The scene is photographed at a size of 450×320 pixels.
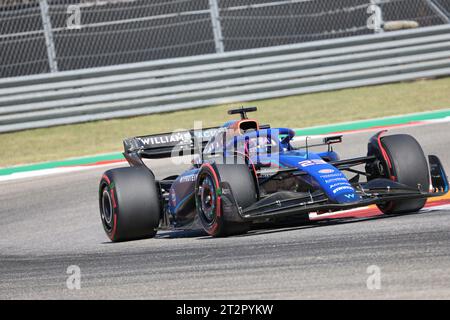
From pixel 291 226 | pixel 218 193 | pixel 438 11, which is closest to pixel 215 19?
pixel 438 11

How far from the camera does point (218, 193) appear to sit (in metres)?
8.36

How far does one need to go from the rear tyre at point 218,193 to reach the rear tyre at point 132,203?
0.82m

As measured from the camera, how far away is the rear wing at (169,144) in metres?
10.6

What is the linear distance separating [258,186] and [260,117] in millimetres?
8966

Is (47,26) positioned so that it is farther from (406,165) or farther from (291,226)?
(406,165)

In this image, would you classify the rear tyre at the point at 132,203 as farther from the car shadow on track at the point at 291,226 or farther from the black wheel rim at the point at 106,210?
the car shadow on track at the point at 291,226

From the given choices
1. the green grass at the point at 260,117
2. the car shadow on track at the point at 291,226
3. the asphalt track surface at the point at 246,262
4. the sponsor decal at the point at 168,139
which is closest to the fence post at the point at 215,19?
the green grass at the point at 260,117

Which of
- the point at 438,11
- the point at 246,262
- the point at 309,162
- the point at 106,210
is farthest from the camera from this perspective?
the point at 438,11

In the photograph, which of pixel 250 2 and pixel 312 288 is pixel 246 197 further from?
pixel 250 2

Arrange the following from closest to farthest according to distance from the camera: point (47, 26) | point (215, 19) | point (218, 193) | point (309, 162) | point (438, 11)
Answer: point (218, 193), point (309, 162), point (47, 26), point (215, 19), point (438, 11)

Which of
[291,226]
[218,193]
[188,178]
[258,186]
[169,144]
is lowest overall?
[291,226]

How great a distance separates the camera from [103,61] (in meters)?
23.7
